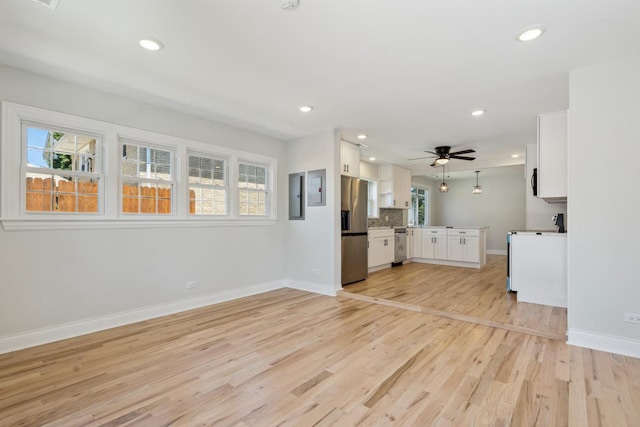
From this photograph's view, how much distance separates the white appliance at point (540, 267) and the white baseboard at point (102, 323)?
13.2ft

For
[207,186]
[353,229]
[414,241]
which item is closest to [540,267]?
[353,229]

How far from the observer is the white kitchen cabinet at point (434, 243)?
753 cm

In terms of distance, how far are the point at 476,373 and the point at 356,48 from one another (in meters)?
2.79

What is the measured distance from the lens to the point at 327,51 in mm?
2607

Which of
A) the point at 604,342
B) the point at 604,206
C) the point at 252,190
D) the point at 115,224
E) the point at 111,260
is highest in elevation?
the point at 252,190

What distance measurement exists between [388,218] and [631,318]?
5595mm

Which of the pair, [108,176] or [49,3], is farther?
[108,176]

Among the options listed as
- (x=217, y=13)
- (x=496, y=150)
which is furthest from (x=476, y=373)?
(x=496, y=150)

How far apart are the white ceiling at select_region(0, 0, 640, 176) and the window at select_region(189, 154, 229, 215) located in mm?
705

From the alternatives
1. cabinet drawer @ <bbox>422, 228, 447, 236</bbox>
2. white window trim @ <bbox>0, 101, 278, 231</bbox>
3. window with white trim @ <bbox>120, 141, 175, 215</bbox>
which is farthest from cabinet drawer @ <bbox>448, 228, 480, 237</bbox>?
window with white trim @ <bbox>120, 141, 175, 215</bbox>

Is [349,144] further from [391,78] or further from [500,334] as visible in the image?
[500,334]

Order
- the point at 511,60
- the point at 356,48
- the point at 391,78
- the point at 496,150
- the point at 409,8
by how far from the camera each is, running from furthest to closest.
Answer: the point at 496,150, the point at 391,78, the point at 511,60, the point at 356,48, the point at 409,8

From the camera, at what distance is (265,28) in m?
2.30

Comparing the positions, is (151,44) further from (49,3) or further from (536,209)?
(536,209)
